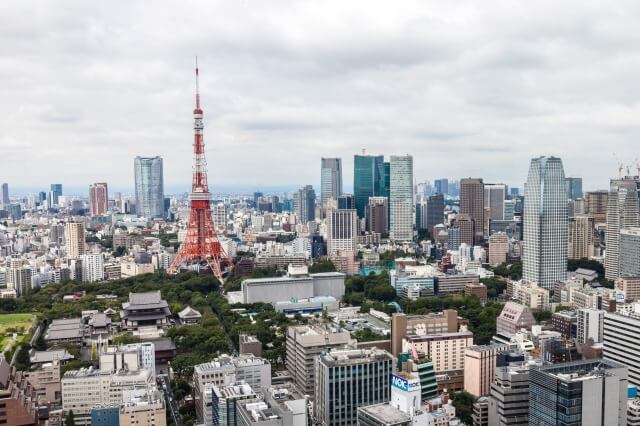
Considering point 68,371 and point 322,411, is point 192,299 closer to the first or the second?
point 68,371

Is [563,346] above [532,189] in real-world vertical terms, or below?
below

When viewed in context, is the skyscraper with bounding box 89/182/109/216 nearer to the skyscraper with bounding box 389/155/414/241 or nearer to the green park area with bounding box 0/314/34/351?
the skyscraper with bounding box 389/155/414/241

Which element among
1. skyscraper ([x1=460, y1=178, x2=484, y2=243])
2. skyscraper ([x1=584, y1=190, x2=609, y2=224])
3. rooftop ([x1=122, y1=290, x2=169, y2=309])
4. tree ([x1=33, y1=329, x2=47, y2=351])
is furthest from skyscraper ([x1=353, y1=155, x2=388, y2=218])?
tree ([x1=33, y1=329, x2=47, y2=351])

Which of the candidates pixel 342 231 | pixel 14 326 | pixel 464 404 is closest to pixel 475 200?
pixel 342 231

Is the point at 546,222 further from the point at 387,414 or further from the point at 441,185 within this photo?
the point at 441,185

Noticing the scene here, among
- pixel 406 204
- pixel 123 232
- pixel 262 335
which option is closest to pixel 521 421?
pixel 262 335

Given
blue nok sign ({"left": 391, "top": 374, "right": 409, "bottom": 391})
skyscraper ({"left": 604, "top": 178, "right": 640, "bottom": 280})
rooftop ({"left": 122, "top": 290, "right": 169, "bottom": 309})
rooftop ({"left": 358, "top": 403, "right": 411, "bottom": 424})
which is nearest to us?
rooftop ({"left": 358, "top": 403, "right": 411, "bottom": 424})
